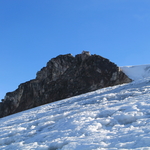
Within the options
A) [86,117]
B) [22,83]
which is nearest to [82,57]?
[22,83]

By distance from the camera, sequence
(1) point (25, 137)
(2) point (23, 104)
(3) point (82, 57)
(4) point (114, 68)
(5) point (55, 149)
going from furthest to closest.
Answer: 1. (2) point (23, 104)
2. (3) point (82, 57)
3. (4) point (114, 68)
4. (1) point (25, 137)
5. (5) point (55, 149)

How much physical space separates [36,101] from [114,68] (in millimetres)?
22870

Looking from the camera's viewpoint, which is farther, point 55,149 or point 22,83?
point 22,83

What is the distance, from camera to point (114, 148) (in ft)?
12.9

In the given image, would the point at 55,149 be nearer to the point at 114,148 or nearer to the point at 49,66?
the point at 114,148

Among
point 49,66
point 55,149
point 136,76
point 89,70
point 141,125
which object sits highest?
point 49,66

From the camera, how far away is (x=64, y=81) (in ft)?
173

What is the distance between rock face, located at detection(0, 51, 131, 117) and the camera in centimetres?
4756

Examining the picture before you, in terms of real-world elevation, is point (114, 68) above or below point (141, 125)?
above

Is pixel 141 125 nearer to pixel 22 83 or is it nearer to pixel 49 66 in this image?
pixel 49 66

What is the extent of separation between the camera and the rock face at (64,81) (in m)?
47.6

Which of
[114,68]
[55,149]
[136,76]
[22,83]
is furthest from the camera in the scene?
[22,83]

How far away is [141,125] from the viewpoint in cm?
499

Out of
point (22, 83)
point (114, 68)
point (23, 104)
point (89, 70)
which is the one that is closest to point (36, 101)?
point (23, 104)
